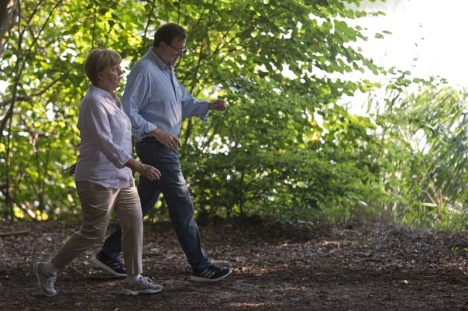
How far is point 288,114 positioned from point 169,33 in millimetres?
3051

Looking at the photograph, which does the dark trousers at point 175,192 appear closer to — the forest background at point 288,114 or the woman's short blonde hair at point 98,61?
the woman's short blonde hair at point 98,61

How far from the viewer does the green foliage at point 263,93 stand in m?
8.02

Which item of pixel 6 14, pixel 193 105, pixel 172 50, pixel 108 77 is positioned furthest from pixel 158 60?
pixel 6 14

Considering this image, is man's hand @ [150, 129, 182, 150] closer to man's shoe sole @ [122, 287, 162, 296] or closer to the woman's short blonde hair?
the woman's short blonde hair

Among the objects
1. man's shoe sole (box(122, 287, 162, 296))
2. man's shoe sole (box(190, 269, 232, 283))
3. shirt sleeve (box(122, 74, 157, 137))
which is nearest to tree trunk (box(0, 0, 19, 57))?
shirt sleeve (box(122, 74, 157, 137))

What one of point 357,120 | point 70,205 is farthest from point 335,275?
point 70,205

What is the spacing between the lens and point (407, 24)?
12.2 m

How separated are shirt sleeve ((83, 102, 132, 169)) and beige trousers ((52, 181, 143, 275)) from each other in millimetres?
266

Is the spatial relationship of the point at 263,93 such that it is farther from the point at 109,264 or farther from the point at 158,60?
the point at 109,264

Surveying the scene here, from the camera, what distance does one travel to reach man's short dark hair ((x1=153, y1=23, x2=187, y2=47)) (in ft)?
18.2

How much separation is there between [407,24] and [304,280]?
7220 mm

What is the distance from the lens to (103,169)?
16.1 feet

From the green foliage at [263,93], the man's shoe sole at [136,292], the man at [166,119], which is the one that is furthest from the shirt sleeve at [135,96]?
the green foliage at [263,93]

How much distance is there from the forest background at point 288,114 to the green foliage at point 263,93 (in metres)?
0.01
